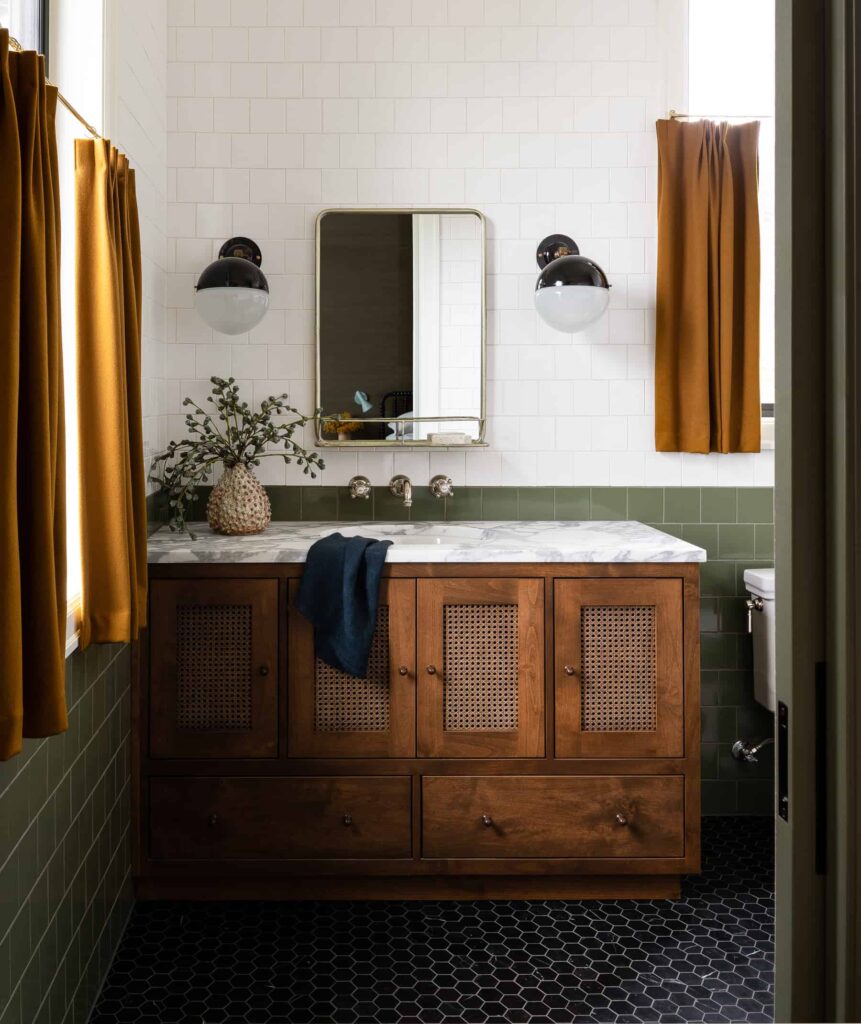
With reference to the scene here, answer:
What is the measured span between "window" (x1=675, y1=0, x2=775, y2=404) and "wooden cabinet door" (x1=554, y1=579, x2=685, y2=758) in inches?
46.2

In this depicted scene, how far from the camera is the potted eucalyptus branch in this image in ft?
9.78

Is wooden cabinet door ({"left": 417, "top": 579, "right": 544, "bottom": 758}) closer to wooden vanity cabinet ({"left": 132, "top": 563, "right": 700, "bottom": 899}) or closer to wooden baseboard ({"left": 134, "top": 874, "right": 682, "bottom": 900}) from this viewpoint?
wooden vanity cabinet ({"left": 132, "top": 563, "right": 700, "bottom": 899})

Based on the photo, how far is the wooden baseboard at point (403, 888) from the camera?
9.07 feet

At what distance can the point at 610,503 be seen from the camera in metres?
3.37

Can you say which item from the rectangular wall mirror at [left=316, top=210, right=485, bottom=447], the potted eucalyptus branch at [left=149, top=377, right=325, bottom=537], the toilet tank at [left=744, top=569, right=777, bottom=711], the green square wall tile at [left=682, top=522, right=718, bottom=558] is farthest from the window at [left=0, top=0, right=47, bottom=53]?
the toilet tank at [left=744, top=569, right=777, bottom=711]

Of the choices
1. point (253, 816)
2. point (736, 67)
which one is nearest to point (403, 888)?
point (253, 816)

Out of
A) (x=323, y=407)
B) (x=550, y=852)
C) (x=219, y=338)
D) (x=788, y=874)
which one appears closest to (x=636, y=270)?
(x=323, y=407)

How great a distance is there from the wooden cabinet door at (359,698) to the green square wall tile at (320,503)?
26.2 inches

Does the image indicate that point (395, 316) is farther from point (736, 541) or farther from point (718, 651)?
point (718, 651)

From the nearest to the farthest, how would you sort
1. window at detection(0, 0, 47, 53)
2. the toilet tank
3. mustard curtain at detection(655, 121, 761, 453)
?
window at detection(0, 0, 47, 53), the toilet tank, mustard curtain at detection(655, 121, 761, 453)

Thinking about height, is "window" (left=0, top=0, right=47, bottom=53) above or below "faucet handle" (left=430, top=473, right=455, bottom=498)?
above

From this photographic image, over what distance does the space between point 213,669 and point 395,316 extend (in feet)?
4.40
